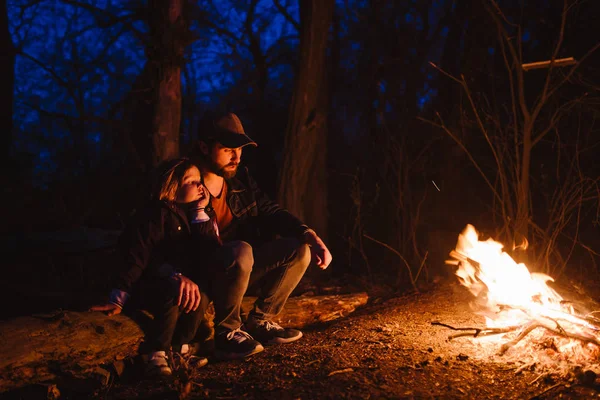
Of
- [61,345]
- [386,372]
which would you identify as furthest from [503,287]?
[61,345]

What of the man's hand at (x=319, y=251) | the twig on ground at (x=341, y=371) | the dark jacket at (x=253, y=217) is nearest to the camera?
the twig on ground at (x=341, y=371)

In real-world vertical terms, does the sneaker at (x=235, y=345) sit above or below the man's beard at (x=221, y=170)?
below

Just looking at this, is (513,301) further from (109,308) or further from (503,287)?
(109,308)

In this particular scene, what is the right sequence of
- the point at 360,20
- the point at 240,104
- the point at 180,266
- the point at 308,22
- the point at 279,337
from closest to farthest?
the point at 180,266
the point at 279,337
the point at 308,22
the point at 360,20
the point at 240,104

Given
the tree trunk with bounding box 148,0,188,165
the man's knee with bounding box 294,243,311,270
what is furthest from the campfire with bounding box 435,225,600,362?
the tree trunk with bounding box 148,0,188,165

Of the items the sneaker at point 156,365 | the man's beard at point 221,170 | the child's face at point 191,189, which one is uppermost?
the man's beard at point 221,170

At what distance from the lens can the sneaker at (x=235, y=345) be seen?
3361 millimetres

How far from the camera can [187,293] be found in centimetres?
311

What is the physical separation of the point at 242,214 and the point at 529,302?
7.13 ft

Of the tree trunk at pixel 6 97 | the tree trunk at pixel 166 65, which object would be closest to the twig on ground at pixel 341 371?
the tree trunk at pixel 166 65

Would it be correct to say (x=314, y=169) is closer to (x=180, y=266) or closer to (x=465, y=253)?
(x=465, y=253)

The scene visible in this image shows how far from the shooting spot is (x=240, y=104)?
10531 millimetres

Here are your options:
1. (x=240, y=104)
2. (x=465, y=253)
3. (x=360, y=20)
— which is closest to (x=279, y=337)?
(x=465, y=253)

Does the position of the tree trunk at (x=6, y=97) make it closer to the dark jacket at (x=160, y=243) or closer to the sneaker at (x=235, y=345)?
the dark jacket at (x=160, y=243)
